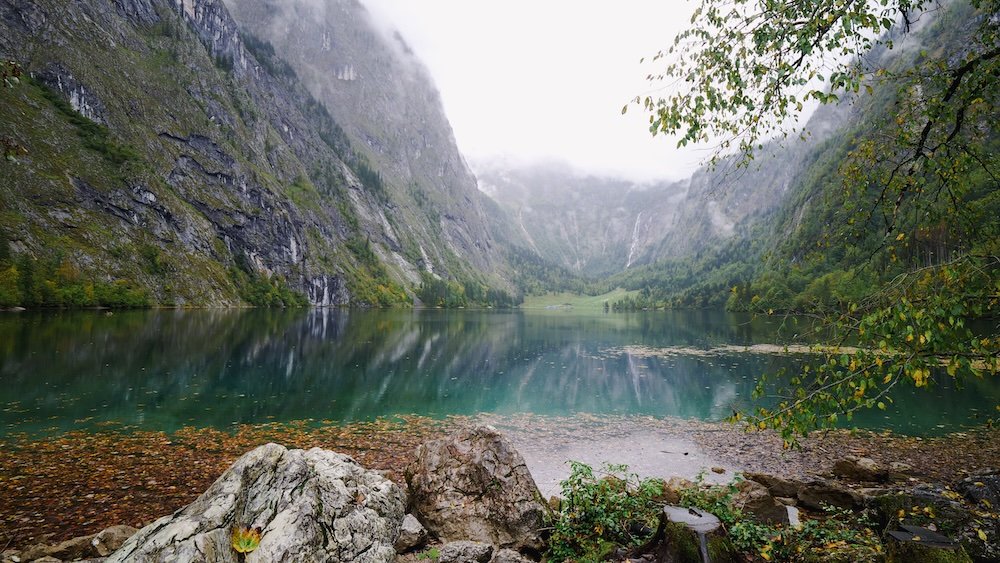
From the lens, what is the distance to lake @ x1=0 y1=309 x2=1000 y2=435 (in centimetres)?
2427

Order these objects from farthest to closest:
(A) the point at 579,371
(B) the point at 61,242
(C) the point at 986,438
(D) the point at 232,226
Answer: (D) the point at 232,226 < (B) the point at 61,242 < (A) the point at 579,371 < (C) the point at 986,438

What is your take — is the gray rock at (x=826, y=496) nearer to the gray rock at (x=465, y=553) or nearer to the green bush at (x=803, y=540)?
the green bush at (x=803, y=540)

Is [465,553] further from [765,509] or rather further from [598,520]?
[765,509]

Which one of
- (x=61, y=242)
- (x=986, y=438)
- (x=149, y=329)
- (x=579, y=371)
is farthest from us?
(x=61, y=242)

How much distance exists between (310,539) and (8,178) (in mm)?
147174

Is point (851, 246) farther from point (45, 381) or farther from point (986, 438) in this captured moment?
point (45, 381)

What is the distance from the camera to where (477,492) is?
37.2ft

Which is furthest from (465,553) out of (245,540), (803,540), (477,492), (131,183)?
(131,183)

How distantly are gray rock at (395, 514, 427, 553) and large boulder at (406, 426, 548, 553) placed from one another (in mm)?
425

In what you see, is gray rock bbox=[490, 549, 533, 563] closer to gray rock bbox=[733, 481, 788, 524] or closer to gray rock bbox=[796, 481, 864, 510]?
gray rock bbox=[733, 481, 788, 524]

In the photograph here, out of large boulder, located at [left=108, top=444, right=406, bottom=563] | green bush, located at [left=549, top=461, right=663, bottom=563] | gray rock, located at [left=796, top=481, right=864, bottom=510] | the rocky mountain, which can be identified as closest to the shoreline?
gray rock, located at [left=796, top=481, right=864, bottom=510]

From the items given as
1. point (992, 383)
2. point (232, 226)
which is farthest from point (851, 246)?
point (232, 226)

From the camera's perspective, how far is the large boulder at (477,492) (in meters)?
10.5

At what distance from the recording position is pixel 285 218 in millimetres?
186125
